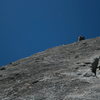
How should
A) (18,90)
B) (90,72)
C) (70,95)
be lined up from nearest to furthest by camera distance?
(70,95)
(18,90)
(90,72)

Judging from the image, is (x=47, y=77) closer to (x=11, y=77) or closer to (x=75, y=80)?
(x=75, y=80)

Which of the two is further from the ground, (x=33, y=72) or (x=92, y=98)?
(x=33, y=72)

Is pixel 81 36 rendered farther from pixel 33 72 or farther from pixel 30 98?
pixel 30 98

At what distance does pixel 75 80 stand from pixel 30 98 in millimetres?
5479

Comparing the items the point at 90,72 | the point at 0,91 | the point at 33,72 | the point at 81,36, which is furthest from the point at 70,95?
the point at 81,36

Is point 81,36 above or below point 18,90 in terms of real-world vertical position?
above

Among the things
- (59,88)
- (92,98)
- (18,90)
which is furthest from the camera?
(18,90)

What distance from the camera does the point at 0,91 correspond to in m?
22.1

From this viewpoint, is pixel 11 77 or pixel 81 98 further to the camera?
pixel 11 77

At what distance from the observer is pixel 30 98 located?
18359 millimetres

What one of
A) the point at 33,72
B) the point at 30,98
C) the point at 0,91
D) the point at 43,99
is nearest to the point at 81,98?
the point at 43,99

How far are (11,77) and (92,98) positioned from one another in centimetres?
1406

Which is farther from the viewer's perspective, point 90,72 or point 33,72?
point 33,72

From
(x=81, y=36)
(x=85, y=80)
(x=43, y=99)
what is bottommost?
(x=43, y=99)
